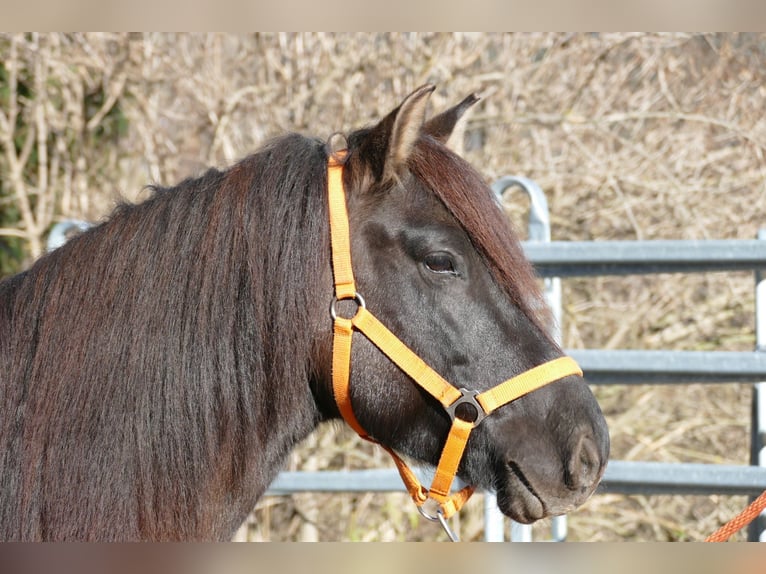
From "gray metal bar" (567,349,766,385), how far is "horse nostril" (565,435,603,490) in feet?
4.72

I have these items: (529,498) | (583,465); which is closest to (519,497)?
(529,498)

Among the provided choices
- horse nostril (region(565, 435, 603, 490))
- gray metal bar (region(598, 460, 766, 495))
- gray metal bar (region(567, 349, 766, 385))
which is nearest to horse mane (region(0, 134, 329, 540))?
horse nostril (region(565, 435, 603, 490))

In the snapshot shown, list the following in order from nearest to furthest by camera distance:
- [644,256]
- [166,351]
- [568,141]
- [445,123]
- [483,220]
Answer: [166,351] < [483,220] < [445,123] < [644,256] < [568,141]

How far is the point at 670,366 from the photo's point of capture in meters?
3.84

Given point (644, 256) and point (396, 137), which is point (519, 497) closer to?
point (396, 137)

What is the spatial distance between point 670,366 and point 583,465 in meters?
1.66

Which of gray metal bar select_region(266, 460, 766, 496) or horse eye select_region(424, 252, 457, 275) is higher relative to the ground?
horse eye select_region(424, 252, 457, 275)

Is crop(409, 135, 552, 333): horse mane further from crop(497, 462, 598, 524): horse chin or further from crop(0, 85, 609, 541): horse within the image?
crop(497, 462, 598, 524): horse chin

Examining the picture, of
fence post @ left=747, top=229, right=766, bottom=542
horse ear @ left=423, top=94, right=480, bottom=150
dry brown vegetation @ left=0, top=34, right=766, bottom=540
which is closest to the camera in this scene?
horse ear @ left=423, top=94, right=480, bottom=150

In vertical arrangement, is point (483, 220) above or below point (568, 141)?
below

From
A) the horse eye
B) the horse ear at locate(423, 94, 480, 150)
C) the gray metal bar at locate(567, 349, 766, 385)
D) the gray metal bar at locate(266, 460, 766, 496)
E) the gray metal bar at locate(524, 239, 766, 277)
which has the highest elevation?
the horse ear at locate(423, 94, 480, 150)

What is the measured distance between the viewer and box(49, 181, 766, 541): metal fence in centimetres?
373

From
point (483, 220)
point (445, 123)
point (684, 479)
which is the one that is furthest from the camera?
point (684, 479)
